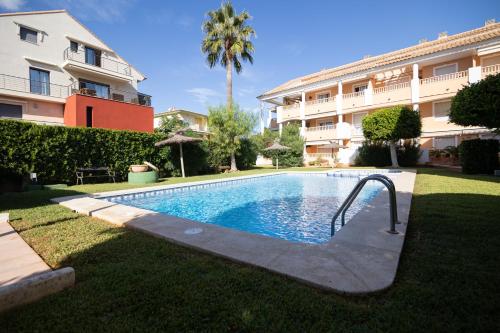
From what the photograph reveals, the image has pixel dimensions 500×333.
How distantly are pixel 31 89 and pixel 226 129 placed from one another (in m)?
15.5

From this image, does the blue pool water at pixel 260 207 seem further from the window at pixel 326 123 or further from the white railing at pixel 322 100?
the window at pixel 326 123

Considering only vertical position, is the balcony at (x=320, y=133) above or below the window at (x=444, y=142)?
above

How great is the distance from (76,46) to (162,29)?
9.43 m

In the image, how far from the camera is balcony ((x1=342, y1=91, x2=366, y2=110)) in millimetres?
23562

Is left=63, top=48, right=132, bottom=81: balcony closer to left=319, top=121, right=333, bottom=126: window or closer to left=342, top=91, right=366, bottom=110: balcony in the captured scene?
left=319, top=121, right=333, bottom=126: window

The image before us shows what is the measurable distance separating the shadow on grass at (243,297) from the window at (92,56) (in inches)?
1001

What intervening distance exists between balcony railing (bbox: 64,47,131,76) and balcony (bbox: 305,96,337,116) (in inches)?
761

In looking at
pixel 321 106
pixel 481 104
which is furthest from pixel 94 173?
pixel 321 106

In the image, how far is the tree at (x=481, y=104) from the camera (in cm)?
984

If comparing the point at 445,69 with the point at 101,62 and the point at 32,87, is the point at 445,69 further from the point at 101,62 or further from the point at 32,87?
the point at 32,87

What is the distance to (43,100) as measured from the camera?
62.7 ft

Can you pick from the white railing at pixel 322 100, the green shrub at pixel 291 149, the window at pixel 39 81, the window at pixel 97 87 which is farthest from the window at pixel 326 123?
the window at pixel 39 81

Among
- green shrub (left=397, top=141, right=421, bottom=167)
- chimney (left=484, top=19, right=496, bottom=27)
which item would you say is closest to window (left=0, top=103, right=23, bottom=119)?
green shrub (left=397, top=141, right=421, bottom=167)

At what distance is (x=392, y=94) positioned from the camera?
21922 millimetres
